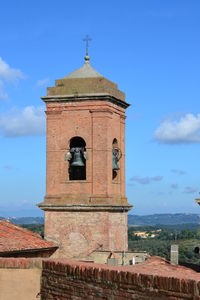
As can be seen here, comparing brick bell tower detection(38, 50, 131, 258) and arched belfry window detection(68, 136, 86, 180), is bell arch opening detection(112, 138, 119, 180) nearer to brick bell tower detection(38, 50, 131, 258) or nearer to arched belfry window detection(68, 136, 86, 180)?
brick bell tower detection(38, 50, 131, 258)

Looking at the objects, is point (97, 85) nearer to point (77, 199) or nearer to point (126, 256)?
point (77, 199)

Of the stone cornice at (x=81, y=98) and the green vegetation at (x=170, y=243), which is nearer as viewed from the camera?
the stone cornice at (x=81, y=98)

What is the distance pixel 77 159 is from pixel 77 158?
32mm

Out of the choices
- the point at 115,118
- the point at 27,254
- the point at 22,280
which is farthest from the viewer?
the point at 115,118

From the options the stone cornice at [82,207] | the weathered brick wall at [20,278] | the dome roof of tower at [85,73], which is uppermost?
the dome roof of tower at [85,73]

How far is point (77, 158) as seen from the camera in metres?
18.8

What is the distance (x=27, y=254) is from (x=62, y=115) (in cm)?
458

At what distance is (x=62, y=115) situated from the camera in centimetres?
1898

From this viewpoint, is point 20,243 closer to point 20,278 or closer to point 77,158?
Result: point 77,158

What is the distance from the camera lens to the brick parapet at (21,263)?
998 cm

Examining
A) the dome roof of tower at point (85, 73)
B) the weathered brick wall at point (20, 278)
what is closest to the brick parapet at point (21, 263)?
the weathered brick wall at point (20, 278)

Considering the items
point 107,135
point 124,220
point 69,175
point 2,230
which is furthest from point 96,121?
point 2,230

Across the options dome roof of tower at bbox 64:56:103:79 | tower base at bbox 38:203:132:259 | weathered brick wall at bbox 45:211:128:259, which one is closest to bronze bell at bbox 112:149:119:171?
tower base at bbox 38:203:132:259

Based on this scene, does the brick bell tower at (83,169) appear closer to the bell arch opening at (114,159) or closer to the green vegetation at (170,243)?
the bell arch opening at (114,159)
